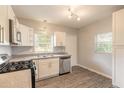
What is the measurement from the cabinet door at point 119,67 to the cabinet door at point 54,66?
214 cm

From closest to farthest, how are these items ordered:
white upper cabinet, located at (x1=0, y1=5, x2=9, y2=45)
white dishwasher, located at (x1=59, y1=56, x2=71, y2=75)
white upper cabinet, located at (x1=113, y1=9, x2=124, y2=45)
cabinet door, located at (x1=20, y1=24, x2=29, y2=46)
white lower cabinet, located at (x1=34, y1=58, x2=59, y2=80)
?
1. white upper cabinet, located at (x1=0, y1=5, x2=9, y2=45)
2. white upper cabinet, located at (x1=113, y1=9, x2=124, y2=45)
3. cabinet door, located at (x1=20, y1=24, x2=29, y2=46)
4. white lower cabinet, located at (x1=34, y1=58, x2=59, y2=80)
5. white dishwasher, located at (x1=59, y1=56, x2=71, y2=75)

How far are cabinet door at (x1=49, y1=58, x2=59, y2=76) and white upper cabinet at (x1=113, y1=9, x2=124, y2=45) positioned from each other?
2.25 meters

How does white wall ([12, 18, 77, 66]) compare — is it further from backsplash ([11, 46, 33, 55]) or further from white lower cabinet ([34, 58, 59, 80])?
white lower cabinet ([34, 58, 59, 80])

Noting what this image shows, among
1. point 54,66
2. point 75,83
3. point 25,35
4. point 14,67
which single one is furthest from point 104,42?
point 14,67

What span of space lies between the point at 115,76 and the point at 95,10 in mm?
2300

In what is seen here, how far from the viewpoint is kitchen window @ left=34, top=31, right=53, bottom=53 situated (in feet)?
15.3

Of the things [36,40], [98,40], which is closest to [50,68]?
[36,40]

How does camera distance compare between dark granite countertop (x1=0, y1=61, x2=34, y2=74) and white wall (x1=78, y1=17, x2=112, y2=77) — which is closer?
dark granite countertop (x1=0, y1=61, x2=34, y2=74)

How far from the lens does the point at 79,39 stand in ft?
20.4

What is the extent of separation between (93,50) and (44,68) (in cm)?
260

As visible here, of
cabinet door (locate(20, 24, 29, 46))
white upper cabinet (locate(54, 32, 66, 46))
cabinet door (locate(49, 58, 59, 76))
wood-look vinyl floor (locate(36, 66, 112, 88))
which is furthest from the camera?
white upper cabinet (locate(54, 32, 66, 46))

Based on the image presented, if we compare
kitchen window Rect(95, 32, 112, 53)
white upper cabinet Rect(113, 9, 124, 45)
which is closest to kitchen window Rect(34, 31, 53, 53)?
kitchen window Rect(95, 32, 112, 53)
